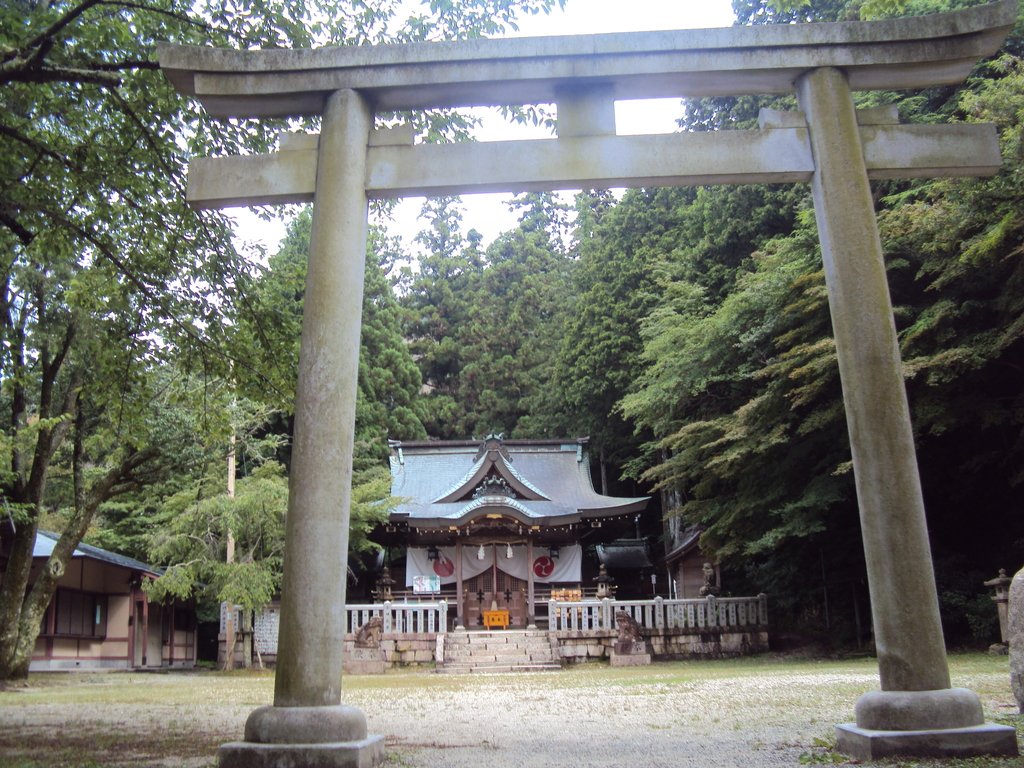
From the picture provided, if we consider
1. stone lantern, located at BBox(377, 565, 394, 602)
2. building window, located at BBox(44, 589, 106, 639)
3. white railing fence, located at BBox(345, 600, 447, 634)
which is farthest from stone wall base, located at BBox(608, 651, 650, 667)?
building window, located at BBox(44, 589, 106, 639)

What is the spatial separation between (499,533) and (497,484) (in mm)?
1622

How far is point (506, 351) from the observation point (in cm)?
3591

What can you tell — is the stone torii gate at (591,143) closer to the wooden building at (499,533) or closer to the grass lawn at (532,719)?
the grass lawn at (532,719)

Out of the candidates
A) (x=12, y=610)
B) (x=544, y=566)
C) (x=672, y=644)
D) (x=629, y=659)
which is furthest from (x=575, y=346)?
A: (x=12, y=610)

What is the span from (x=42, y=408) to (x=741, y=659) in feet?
43.7

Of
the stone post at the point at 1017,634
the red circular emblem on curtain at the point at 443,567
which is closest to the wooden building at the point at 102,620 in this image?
the red circular emblem on curtain at the point at 443,567

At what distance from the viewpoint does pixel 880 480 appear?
433 cm

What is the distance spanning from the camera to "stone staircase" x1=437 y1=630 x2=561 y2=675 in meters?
15.7

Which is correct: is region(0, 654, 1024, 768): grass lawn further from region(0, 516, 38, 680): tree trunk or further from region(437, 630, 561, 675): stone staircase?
region(437, 630, 561, 675): stone staircase

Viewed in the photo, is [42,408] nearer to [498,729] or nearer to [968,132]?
[498,729]

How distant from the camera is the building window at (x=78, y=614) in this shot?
19.2 meters

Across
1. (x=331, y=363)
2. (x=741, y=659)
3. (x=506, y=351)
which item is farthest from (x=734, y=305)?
(x=506, y=351)

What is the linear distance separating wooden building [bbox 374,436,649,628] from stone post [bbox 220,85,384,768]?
51.4 feet

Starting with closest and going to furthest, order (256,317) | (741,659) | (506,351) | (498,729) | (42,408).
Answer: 1. (498,729)
2. (256,317)
3. (42,408)
4. (741,659)
5. (506,351)
